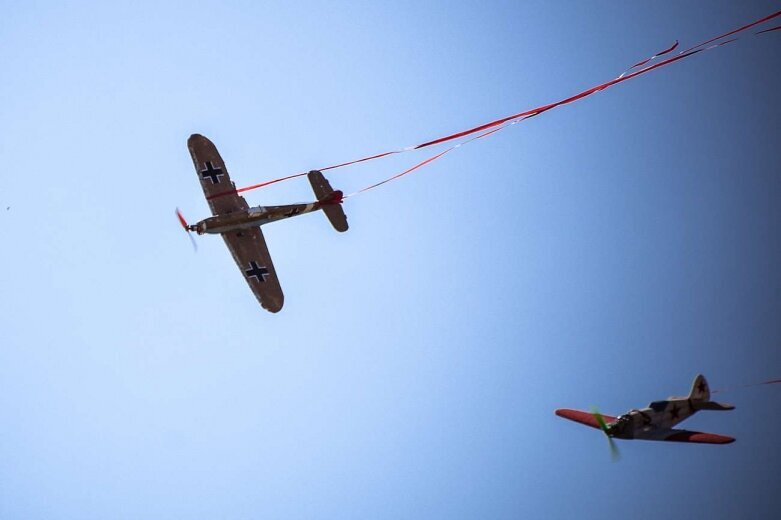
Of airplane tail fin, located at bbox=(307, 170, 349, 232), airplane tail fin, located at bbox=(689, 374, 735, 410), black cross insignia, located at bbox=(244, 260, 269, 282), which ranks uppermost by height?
airplane tail fin, located at bbox=(307, 170, 349, 232)

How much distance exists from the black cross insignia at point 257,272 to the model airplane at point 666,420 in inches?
566

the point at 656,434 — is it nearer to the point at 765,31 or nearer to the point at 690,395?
the point at 690,395

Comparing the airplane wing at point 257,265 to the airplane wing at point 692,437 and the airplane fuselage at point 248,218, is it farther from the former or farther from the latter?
the airplane wing at point 692,437

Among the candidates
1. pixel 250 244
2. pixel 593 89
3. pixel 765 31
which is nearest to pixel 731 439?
pixel 765 31

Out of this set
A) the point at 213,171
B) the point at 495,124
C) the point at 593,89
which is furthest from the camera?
the point at 213,171

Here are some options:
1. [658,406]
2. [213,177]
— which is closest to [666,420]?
[658,406]

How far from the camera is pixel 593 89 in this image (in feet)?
37.5

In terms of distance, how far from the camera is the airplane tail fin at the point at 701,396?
79.8 ft

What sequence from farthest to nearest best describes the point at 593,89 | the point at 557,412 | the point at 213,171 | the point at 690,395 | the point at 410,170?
1. the point at 557,412
2. the point at 690,395
3. the point at 213,171
4. the point at 410,170
5. the point at 593,89

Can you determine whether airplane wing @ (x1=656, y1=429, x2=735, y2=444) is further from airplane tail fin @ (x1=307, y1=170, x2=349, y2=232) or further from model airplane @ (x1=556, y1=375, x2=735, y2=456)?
airplane tail fin @ (x1=307, y1=170, x2=349, y2=232)

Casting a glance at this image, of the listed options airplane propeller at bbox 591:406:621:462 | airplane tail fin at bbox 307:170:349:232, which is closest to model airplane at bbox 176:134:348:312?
airplane tail fin at bbox 307:170:349:232

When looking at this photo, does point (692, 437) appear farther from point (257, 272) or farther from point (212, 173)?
point (212, 173)

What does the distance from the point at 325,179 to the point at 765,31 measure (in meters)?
15.8

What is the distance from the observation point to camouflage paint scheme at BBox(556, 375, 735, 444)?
23.4 meters
